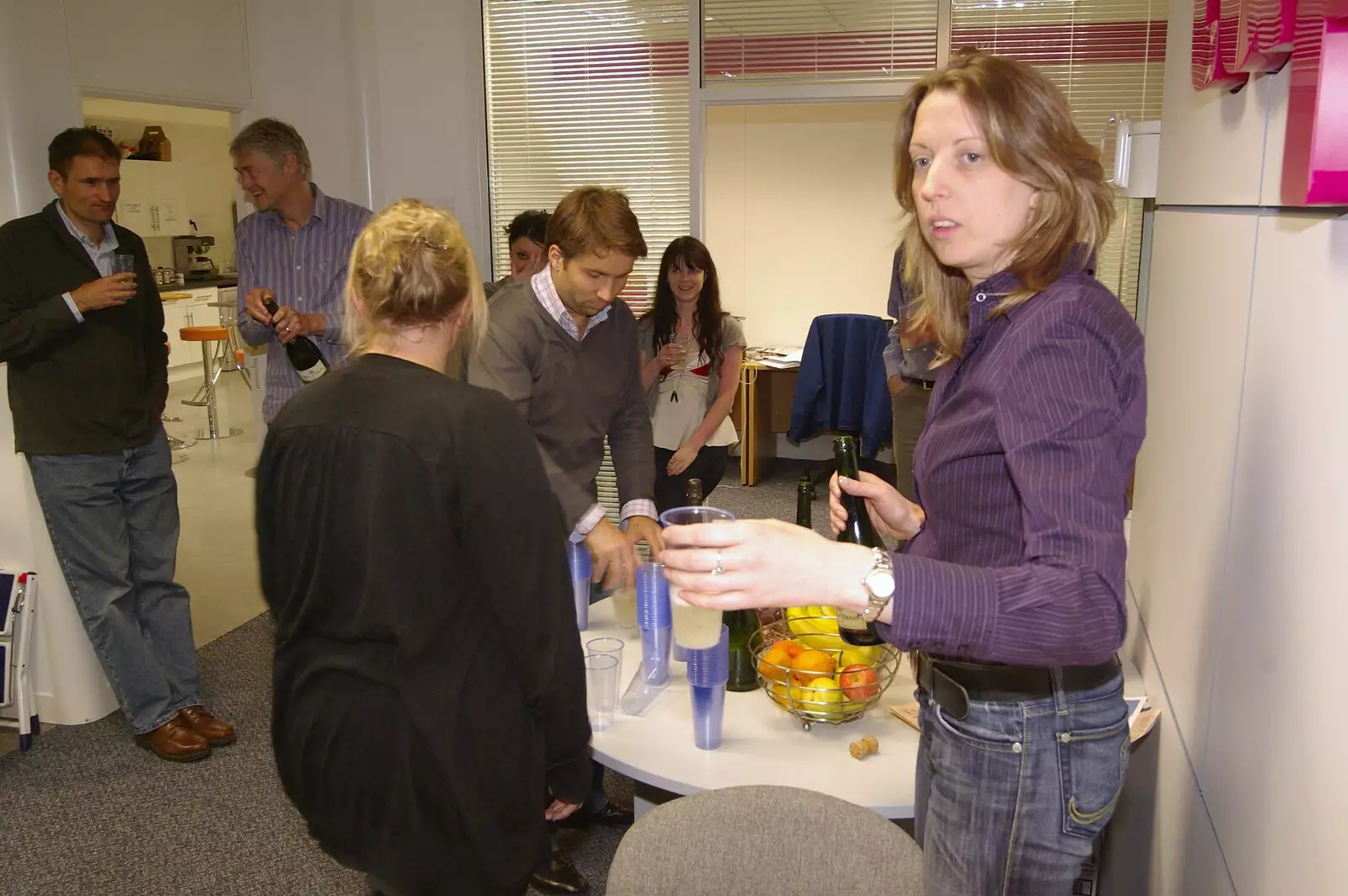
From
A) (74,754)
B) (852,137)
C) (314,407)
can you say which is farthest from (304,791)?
(852,137)

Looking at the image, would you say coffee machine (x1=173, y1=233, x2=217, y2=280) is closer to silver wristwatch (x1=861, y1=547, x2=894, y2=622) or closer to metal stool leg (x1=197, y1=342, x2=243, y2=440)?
metal stool leg (x1=197, y1=342, x2=243, y2=440)

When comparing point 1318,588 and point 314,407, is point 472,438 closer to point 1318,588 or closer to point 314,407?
point 314,407

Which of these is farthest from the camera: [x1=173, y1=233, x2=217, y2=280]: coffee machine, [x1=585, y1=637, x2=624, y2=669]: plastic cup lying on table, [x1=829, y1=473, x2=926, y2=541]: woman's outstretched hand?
[x1=173, y1=233, x2=217, y2=280]: coffee machine

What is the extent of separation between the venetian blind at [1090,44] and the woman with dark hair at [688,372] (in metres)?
1.55

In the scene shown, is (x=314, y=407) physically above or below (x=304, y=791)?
above

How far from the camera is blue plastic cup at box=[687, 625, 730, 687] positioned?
1.67 m

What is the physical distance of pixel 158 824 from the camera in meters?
2.85

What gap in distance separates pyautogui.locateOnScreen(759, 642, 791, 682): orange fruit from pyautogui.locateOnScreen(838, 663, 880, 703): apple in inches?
3.8

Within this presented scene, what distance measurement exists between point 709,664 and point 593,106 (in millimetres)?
3574

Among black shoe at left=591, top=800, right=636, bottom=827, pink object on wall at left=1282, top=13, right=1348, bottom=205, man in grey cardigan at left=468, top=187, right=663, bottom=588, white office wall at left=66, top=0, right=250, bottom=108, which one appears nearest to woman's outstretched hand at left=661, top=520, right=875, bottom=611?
pink object on wall at left=1282, top=13, right=1348, bottom=205

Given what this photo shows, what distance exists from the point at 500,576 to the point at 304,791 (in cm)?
44

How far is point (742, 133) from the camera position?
24.1 feet

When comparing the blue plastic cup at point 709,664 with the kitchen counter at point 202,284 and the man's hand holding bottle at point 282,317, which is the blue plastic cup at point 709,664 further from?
the kitchen counter at point 202,284

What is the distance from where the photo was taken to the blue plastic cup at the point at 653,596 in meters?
1.91
